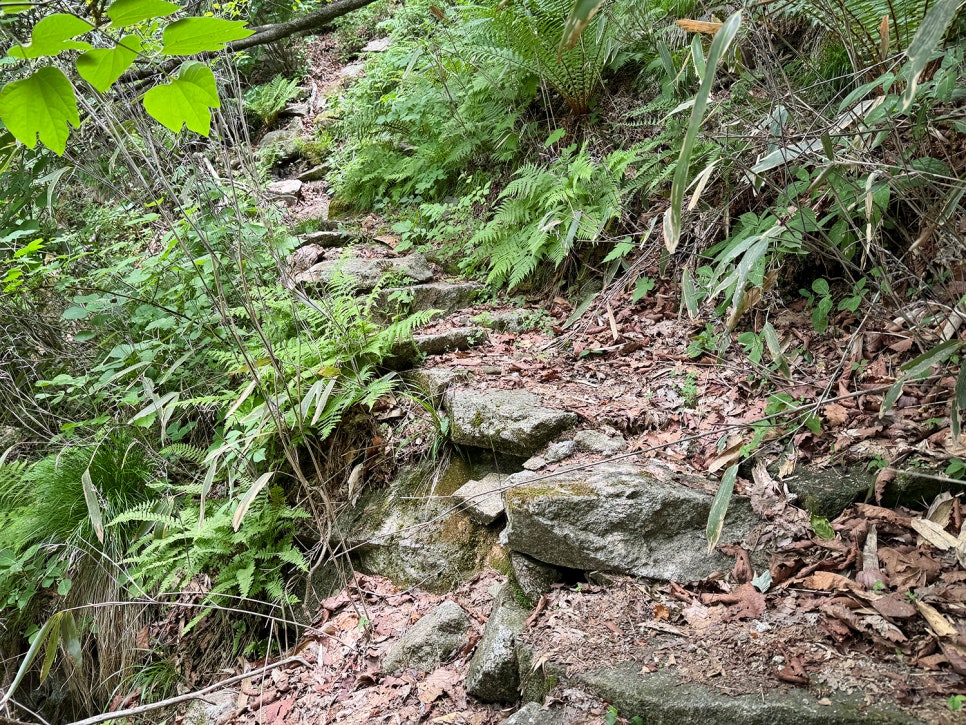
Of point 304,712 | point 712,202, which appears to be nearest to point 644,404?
point 712,202

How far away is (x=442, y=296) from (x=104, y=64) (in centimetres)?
337

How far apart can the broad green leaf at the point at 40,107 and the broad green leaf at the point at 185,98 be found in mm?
100

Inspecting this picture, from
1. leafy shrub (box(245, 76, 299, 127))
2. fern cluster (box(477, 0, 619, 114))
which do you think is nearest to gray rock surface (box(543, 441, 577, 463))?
fern cluster (box(477, 0, 619, 114))

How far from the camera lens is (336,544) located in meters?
2.99

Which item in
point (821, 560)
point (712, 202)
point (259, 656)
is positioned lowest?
point (259, 656)

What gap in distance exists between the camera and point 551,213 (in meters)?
3.55

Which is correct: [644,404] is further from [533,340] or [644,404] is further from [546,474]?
[533,340]

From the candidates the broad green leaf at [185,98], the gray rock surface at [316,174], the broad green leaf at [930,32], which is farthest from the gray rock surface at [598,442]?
the gray rock surface at [316,174]

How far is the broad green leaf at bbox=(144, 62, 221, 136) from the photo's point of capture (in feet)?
2.65

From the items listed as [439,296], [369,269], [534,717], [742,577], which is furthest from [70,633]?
[369,269]

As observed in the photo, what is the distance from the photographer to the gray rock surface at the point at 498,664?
205 centimetres

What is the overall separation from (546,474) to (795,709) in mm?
1152

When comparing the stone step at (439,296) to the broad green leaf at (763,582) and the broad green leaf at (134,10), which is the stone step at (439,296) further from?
the broad green leaf at (134,10)

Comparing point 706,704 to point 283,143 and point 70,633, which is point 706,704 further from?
point 283,143
